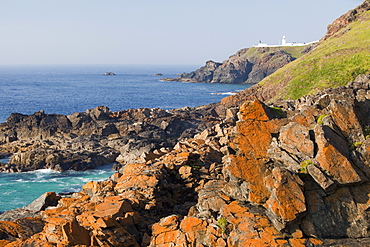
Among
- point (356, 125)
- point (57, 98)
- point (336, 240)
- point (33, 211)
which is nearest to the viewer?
point (336, 240)

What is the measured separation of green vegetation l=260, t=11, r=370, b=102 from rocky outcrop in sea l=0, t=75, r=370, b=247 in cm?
5498

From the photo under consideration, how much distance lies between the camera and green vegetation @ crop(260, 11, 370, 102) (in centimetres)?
7531

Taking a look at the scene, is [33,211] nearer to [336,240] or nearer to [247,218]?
[247,218]

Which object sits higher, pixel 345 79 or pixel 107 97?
pixel 345 79

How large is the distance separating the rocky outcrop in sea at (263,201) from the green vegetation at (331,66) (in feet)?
180

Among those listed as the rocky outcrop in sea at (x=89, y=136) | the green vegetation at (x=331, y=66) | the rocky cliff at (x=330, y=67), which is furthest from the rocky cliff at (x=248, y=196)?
the rocky cliff at (x=330, y=67)

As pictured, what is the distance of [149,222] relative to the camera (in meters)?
22.4

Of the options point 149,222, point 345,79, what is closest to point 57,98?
point 345,79

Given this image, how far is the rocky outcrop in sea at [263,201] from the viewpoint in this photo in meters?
18.2

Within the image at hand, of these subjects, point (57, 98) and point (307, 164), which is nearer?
point (307, 164)

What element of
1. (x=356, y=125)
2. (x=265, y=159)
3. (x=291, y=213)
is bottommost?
(x=291, y=213)

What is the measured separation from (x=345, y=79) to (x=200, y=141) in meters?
48.0

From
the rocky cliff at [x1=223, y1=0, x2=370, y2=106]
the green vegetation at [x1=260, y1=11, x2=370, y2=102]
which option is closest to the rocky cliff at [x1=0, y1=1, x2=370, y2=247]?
the green vegetation at [x1=260, y1=11, x2=370, y2=102]

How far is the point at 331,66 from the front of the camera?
3231 inches
